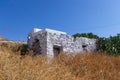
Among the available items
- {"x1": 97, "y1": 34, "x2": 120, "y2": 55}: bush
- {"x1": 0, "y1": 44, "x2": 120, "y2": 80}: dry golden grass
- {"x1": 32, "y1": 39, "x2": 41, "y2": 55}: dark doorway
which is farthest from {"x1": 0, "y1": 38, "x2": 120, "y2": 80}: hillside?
{"x1": 97, "y1": 34, "x2": 120, "y2": 55}: bush

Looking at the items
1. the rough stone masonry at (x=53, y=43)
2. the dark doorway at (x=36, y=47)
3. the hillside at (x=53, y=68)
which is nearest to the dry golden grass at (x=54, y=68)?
the hillside at (x=53, y=68)

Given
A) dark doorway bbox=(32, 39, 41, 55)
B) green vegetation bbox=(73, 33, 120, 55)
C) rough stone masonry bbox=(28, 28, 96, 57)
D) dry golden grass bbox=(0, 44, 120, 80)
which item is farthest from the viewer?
green vegetation bbox=(73, 33, 120, 55)

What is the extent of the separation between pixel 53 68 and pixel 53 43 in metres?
9.89

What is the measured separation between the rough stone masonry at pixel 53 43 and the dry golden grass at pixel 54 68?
15.5 feet

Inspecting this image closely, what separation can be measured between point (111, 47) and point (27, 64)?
13.6 metres

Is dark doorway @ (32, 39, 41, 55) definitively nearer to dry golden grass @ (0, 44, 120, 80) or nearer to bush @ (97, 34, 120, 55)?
bush @ (97, 34, 120, 55)

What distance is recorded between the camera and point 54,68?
9.20m

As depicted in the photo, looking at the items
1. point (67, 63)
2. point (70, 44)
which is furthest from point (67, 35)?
point (67, 63)

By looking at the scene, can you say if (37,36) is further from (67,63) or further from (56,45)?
(67,63)

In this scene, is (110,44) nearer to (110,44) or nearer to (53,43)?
(110,44)

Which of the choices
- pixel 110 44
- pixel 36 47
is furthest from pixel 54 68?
pixel 110 44

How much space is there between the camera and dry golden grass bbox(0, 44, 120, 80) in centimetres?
733

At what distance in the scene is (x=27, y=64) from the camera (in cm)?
830

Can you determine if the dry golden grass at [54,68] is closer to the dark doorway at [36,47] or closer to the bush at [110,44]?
the dark doorway at [36,47]
